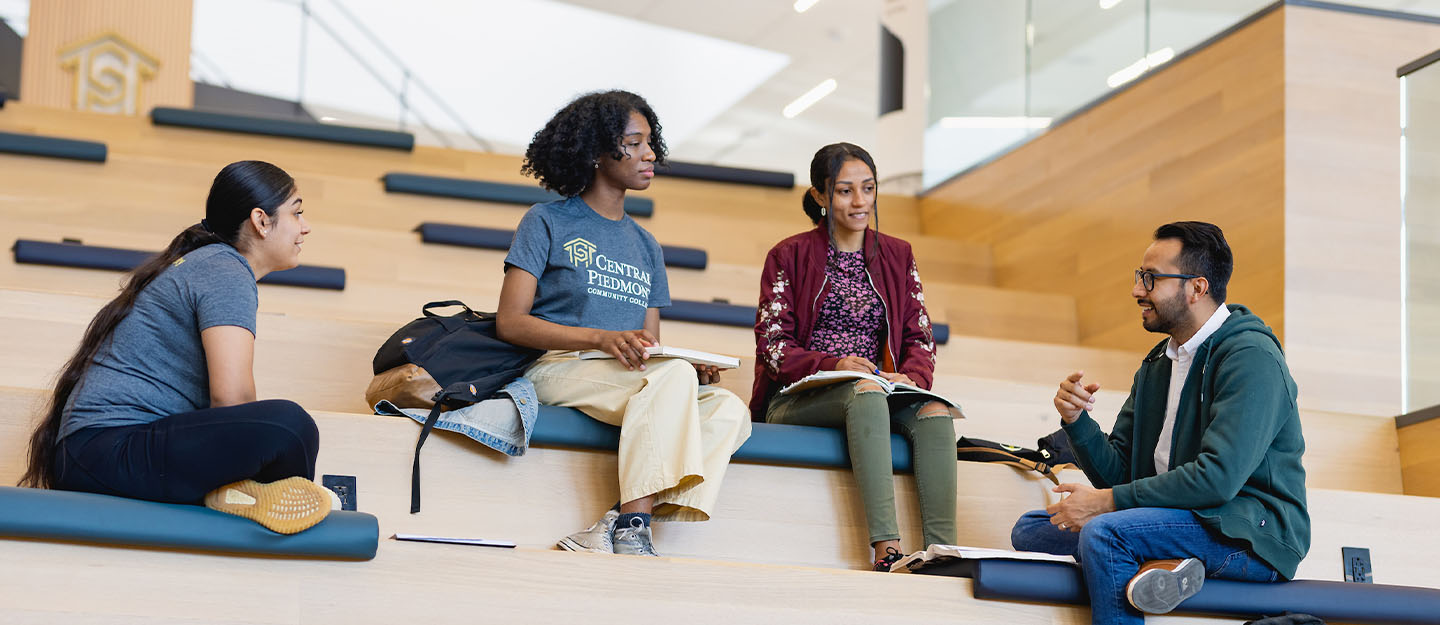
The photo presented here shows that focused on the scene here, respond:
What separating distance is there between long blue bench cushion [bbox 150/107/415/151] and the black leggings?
111 inches

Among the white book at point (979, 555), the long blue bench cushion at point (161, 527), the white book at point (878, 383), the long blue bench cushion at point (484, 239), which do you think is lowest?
the white book at point (979, 555)

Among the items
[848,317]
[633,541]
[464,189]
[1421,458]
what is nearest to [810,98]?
[464,189]

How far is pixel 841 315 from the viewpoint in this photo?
2965 millimetres

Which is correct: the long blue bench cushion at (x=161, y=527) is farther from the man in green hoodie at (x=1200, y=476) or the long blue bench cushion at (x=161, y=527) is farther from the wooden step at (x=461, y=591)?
the man in green hoodie at (x=1200, y=476)

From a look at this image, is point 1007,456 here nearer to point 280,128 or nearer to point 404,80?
point 280,128

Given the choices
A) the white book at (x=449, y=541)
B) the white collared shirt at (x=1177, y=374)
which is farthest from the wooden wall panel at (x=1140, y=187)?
the white book at (x=449, y=541)

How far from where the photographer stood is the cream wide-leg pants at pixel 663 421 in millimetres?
2426

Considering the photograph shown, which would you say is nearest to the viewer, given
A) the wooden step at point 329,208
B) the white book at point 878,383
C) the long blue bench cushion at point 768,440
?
the long blue bench cushion at point 768,440

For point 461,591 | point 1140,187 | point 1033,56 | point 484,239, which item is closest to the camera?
point 461,591

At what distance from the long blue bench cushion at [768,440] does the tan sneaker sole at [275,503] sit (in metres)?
0.55

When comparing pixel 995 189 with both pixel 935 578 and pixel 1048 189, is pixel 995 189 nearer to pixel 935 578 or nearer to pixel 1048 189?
pixel 1048 189

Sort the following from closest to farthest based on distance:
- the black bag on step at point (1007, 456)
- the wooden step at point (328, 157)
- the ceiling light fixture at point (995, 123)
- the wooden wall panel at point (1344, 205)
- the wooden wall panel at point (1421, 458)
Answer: the black bag on step at point (1007, 456) < the wooden wall panel at point (1421, 458) < the wooden wall panel at point (1344, 205) < the wooden step at point (328, 157) < the ceiling light fixture at point (995, 123)

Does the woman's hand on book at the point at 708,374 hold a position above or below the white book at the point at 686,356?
below

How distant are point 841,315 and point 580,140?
65 centimetres
